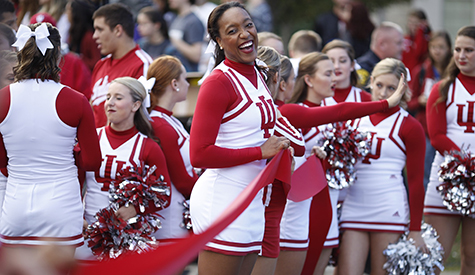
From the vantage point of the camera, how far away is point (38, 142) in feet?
11.3

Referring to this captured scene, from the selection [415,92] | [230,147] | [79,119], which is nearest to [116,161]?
[79,119]

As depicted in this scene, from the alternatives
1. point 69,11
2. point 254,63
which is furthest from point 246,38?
point 69,11

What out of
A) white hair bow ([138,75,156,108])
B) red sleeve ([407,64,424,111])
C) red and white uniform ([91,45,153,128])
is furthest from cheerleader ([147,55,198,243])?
red sleeve ([407,64,424,111])

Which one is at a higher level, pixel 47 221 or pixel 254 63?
pixel 254 63

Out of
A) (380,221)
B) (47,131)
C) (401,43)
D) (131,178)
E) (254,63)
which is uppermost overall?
(401,43)

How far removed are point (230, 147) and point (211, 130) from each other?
0.21 m

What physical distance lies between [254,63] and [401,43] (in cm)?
391

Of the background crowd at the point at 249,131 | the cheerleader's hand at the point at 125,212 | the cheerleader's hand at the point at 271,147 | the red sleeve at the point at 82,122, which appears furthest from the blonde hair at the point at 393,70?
the red sleeve at the point at 82,122

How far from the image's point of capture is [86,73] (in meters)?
6.05

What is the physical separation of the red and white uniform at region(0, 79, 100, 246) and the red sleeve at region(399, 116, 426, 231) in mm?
2364

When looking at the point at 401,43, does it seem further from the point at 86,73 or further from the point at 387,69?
the point at 86,73

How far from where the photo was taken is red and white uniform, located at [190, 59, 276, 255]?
3.04 m

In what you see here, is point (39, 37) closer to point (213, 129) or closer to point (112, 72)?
point (213, 129)

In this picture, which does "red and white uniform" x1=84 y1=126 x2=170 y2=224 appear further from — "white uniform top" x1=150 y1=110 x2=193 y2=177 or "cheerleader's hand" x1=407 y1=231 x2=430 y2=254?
"cheerleader's hand" x1=407 y1=231 x2=430 y2=254
